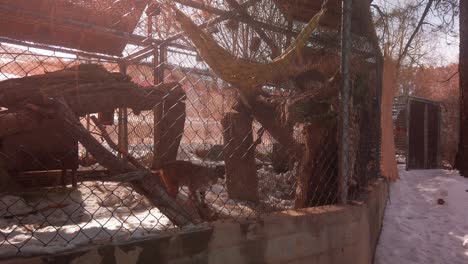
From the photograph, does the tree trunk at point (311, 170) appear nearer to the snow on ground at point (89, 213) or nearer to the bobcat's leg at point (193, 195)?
the snow on ground at point (89, 213)

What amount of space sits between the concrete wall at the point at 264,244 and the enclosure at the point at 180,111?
0.35 ft

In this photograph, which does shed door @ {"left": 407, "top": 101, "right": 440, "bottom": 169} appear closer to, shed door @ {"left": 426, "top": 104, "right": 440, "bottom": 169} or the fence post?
shed door @ {"left": 426, "top": 104, "right": 440, "bottom": 169}

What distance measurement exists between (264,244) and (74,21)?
1988 millimetres

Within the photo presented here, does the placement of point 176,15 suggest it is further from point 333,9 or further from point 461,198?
point 461,198

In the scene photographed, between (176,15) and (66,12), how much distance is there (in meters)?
1.35

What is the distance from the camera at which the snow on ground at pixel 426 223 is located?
3.83 m

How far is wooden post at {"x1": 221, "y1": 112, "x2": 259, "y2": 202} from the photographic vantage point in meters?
4.85

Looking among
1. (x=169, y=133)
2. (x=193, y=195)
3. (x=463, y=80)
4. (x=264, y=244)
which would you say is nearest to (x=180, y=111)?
(x=169, y=133)

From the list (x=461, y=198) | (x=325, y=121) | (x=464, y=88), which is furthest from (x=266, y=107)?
(x=464, y=88)

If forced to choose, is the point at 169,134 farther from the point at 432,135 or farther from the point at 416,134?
the point at 432,135

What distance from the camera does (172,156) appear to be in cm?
397

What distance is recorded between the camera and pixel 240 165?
4.95 meters

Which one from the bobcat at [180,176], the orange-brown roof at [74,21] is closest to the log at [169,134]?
the bobcat at [180,176]

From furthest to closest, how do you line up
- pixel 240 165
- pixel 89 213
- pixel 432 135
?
pixel 432 135, pixel 240 165, pixel 89 213
